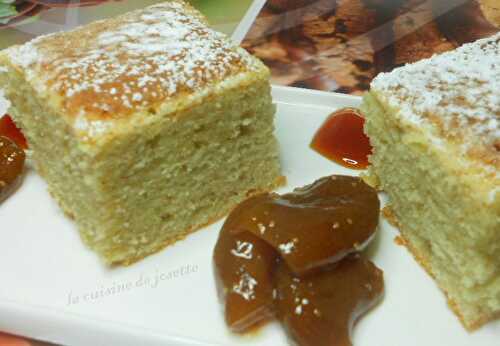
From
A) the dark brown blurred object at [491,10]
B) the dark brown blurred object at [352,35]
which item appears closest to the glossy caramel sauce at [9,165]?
the dark brown blurred object at [352,35]

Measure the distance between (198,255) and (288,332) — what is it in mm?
548

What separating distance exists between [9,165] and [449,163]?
185cm

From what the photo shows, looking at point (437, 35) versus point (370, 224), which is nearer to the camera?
point (370, 224)

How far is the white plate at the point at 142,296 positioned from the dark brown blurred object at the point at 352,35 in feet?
3.94

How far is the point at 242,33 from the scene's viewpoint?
3484mm

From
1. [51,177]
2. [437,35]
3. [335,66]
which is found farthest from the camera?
[437,35]

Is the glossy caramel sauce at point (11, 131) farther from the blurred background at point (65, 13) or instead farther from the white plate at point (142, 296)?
the blurred background at point (65, 13)

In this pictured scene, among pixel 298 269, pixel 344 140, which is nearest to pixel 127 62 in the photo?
pixel 298 269

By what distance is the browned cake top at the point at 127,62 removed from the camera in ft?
6.39

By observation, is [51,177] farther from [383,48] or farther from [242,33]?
[383,48]

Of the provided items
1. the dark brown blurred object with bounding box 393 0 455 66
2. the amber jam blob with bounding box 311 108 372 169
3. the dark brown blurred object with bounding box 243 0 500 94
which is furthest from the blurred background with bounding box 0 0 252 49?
the amber jam blob with bounding box 311 108 372 169

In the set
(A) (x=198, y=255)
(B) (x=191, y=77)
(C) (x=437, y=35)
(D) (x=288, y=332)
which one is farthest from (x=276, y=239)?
(C) (x=437, y=35)

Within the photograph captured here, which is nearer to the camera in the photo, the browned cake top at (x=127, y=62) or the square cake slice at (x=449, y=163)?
the square cake slice at (x=449, y=163)

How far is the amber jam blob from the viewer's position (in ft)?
8.53
